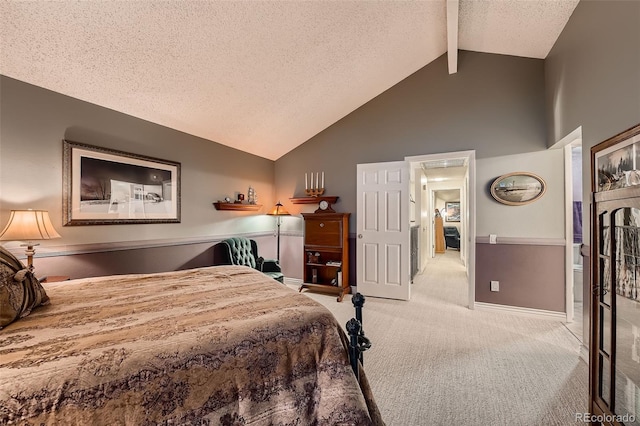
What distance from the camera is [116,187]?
2895 millimetres

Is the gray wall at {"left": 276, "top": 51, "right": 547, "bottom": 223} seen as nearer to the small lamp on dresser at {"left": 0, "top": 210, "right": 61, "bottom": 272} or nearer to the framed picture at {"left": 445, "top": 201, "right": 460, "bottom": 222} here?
the small lamp on dresser at {"left": 0, "top": 210, "right": 61, "bottom": 272}

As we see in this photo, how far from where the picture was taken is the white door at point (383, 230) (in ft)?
13.3

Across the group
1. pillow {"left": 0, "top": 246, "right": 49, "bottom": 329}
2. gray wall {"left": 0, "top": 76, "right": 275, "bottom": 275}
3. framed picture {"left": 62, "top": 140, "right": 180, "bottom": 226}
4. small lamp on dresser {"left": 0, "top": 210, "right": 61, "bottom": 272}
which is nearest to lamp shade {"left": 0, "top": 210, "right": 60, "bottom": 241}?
small lamp on dresser {"left": 0, "top": 210, "right": 61, "bottom": 272}

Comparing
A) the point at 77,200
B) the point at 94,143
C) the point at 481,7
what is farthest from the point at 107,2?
the point at 481,7

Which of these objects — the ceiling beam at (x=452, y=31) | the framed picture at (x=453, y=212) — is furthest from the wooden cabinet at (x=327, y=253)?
the framed picture at (x=453, y=212)

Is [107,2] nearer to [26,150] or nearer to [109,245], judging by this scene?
[26,150]

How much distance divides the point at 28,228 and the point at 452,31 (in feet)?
13.7

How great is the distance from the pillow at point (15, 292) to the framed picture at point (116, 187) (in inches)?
56.0

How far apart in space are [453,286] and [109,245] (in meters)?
5.03

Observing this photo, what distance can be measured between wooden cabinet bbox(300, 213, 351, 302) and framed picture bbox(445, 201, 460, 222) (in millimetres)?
7906

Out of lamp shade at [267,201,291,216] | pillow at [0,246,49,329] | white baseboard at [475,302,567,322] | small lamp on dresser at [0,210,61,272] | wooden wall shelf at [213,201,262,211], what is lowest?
white baseboard at [475,302,567,322]

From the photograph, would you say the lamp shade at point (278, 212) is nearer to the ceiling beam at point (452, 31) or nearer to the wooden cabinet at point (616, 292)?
the ceiling beam at point (452, 31)

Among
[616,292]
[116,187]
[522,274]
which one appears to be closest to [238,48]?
[116,187]

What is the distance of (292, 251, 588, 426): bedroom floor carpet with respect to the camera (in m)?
1.76
